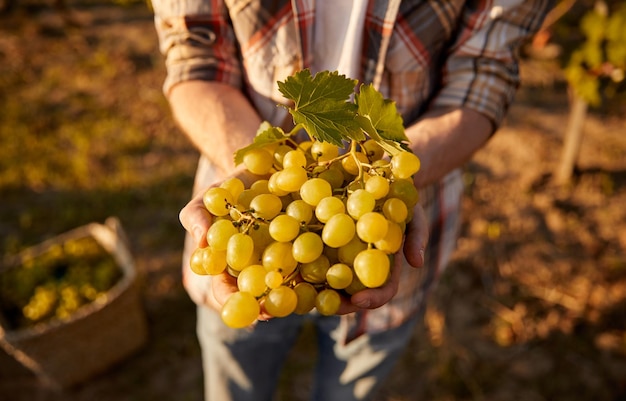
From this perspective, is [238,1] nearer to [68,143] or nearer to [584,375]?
[584,375]

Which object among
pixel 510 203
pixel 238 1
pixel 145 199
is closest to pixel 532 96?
pixel 510 203

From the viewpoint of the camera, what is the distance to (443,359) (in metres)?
2.95

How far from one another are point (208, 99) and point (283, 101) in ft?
0.74

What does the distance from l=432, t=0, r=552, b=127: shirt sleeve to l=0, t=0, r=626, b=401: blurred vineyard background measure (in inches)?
71.0

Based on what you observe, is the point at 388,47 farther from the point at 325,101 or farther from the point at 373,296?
the point at 373,296

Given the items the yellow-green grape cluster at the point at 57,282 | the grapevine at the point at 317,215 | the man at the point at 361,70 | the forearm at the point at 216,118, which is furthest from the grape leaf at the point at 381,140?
the yellow-green grape cluster at the point at 57,282

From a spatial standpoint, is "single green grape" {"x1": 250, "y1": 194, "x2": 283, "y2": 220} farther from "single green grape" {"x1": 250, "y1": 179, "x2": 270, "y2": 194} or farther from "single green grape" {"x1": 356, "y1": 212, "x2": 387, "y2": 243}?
"single green grape" {"x1": 356, "y1": 212, "x2": 387, "y2": 243}

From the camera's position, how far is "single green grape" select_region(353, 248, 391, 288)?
1001mm

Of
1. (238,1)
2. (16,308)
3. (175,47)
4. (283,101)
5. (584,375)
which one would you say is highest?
(238,1)

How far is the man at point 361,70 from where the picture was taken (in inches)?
56.3

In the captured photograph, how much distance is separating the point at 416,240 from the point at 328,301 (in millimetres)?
281

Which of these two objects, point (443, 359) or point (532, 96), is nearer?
point (443, 359)

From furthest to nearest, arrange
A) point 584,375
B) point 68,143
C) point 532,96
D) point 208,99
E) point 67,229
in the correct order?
point 532,96, point 68,143, point 67,229, point 584,375, point 208,99

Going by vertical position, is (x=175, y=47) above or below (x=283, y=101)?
above
